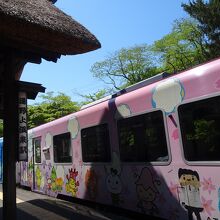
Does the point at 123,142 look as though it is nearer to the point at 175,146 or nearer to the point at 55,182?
the point at 175,146

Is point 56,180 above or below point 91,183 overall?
above

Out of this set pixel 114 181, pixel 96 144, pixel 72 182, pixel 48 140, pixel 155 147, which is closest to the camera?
pixel 155 147

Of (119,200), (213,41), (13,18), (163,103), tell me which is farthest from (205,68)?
(213,41)

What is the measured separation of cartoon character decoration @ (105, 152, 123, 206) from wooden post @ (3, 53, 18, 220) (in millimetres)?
2568

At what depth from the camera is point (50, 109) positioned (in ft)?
127

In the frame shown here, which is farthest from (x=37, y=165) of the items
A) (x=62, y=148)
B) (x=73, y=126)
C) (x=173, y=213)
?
(x=173, y=213)

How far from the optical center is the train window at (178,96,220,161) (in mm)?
5250

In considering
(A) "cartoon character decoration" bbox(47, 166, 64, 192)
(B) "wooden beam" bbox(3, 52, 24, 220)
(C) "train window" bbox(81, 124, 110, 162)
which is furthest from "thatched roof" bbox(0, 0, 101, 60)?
(A) "cartoon character decoration" bbox(47, 166, 64, 192)

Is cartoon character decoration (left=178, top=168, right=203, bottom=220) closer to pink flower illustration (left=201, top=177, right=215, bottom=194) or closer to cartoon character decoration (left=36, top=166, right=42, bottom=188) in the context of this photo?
pink flower illustration (left=201, top=177, right=215, bottom=194)

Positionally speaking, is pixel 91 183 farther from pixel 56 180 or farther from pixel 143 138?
pixel 143 138

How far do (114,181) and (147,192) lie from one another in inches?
47.8

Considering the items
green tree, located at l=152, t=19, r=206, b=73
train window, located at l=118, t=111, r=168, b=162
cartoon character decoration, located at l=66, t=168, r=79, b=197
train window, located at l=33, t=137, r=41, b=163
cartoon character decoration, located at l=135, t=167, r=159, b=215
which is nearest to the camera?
train window, located at l=118, t=111, r=168, b=162

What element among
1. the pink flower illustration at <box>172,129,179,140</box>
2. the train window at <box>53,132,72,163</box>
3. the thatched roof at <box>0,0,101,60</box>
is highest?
the thatched roof at <box>0,0,101,60</box>

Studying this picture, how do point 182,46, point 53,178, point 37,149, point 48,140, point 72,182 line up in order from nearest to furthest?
point 72,182 < point 53,178 < point 48,140 < point 37,149 < point 182,46
